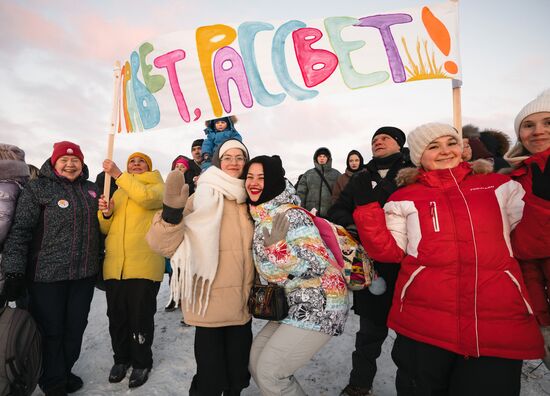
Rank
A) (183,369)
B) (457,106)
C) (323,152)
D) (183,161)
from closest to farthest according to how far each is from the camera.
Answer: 1. (457,106)
2. (183,369)
3. (183,161)
4. (323,152)

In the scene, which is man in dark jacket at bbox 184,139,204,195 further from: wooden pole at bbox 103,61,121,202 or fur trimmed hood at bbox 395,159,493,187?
fur trimmed hood at bbox 395,159,493,187

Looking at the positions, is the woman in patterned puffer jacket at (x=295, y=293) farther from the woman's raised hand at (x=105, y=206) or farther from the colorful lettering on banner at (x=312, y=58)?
the woman's raised hand at (x=105, y=206)

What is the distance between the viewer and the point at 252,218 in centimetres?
260

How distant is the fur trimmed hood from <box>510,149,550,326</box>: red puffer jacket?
5.6 inches

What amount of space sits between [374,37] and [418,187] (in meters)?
1.82

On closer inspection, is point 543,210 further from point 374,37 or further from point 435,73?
point 374,37

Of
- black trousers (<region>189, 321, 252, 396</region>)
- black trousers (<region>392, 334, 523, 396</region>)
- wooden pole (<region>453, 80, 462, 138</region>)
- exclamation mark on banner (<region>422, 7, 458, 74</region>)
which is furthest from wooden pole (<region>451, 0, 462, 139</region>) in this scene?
black trousers (<region>189, 321, 252, 396</region>)

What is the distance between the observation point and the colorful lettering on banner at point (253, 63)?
3.12m

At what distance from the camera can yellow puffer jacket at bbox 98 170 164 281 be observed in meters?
3.22

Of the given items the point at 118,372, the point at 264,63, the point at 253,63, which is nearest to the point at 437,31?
the point at 264,63

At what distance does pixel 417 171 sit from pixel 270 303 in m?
1.38

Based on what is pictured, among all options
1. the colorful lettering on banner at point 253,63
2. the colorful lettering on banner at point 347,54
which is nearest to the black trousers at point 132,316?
the colorful lettering on banner at point 253,63

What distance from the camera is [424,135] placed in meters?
2.11

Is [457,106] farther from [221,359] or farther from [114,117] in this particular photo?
[114,117]
